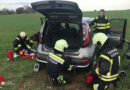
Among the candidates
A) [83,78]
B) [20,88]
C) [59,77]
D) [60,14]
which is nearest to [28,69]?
[20,88]

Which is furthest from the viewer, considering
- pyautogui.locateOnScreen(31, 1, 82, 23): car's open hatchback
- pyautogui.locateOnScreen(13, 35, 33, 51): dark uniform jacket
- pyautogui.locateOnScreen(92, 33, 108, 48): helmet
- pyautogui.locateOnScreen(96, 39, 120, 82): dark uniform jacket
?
pyautogui.locateOnScreen(13, 35, 33, 51): dark uniform jacket

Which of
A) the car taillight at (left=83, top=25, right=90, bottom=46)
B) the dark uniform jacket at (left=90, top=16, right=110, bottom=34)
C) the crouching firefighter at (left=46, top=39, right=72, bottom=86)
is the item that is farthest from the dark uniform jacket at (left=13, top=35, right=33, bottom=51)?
the dark uniform jacket at (left=90, top=16, right=110, bottom=34)

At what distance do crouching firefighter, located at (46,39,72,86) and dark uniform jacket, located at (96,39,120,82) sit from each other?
88 cm

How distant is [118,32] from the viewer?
5191 mm

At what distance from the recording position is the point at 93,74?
329cm

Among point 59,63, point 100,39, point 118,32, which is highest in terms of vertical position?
point 100,39

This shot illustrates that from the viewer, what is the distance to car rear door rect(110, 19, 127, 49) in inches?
184

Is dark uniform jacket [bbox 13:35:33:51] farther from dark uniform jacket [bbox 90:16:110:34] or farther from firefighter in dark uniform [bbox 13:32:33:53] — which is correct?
dark uniform jacket [bbox 90:16:110:34]

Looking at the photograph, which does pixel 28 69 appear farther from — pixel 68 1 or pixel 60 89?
pixel 68 1

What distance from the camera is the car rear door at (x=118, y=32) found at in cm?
468

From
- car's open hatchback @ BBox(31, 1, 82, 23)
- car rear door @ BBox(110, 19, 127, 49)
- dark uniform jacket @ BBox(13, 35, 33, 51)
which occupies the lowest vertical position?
dark uniform jacket @ BBox(13, 35, 33, 51)

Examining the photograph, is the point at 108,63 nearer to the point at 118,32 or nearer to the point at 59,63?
the point at 59,63

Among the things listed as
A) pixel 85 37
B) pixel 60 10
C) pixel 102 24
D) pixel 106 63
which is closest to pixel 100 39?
pixel 106 63

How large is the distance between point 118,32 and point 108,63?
288 centimetres
